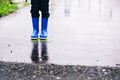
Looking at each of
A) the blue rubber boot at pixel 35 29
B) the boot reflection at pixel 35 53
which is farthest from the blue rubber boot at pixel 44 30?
the boot reflection at pixel 35 53

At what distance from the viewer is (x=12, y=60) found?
303 inches

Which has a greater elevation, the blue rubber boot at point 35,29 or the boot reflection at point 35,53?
the blue rubber boot at point 35,29

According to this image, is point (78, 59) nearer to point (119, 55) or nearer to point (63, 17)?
point (119, 55)

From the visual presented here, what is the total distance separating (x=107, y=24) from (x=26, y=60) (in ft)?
14.1

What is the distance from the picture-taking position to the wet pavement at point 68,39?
26.1 feet

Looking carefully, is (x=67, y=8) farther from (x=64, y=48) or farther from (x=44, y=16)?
(x=64, y=48)

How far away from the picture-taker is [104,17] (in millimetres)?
12977

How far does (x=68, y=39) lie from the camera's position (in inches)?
377

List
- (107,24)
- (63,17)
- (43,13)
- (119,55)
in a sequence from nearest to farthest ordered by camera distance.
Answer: (119,55)
(43,13)
(107,24)
(63,17)

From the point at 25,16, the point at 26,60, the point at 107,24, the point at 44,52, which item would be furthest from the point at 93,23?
the point at 26,60

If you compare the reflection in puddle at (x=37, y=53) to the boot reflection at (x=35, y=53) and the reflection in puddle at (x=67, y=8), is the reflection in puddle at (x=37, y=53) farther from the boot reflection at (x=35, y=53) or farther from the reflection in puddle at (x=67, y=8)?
the reflection in puddle at (x=67, y=8)

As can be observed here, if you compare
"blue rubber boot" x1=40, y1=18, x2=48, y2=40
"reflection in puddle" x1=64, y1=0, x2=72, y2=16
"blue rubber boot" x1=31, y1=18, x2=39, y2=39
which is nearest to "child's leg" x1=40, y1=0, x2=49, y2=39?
"blue rubber boot" x1=40, y1=18, x2=48, y2=40

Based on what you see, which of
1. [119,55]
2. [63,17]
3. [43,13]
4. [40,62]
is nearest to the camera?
[40,62]

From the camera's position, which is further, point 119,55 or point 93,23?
point 93,23
